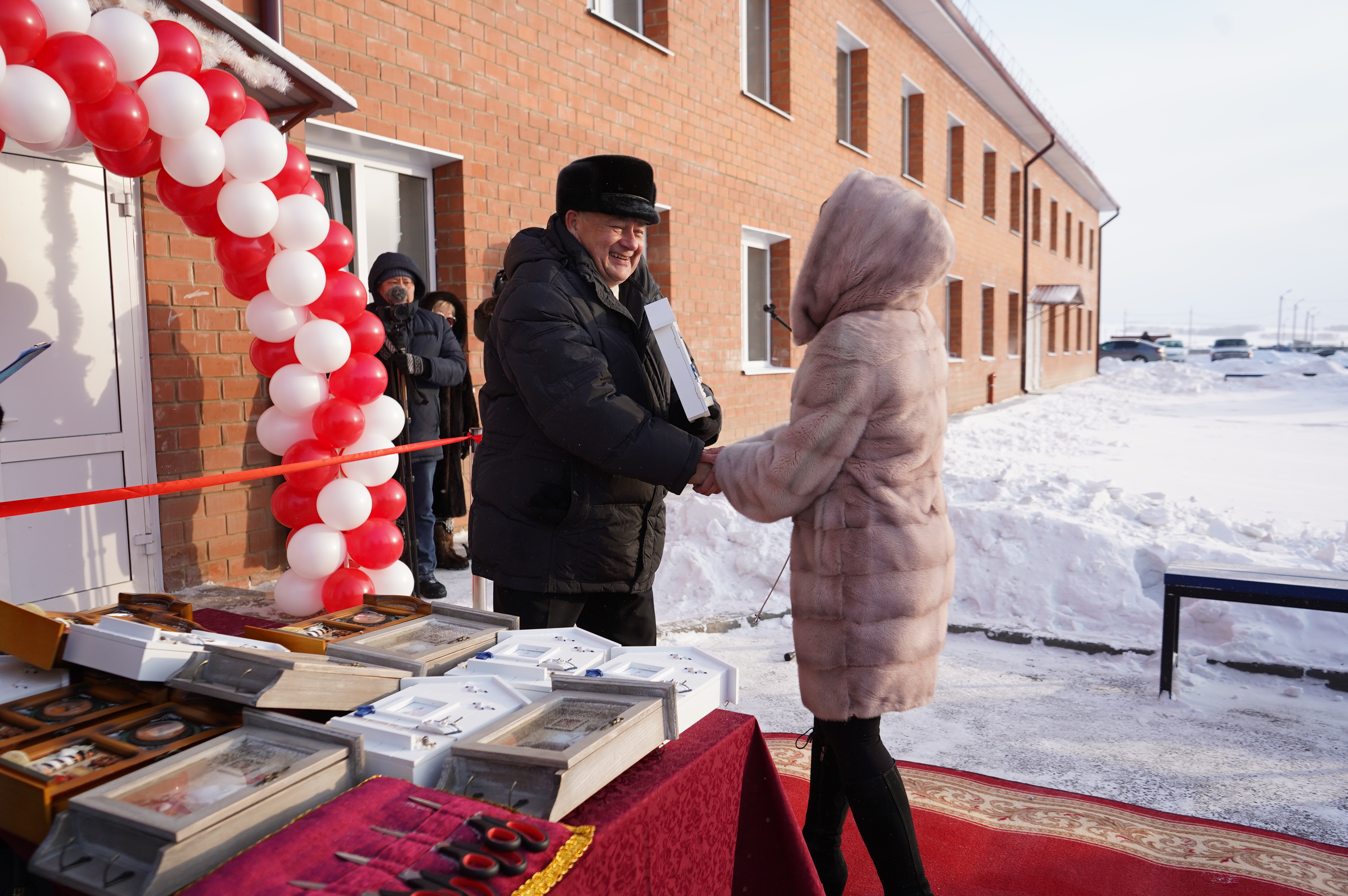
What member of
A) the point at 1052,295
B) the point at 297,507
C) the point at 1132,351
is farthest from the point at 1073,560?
the point at 1132,351

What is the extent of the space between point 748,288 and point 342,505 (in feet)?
26.0

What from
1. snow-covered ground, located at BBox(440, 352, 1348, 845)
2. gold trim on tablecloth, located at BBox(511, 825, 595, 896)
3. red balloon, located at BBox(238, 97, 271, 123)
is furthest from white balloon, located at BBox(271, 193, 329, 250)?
gold trim on tablecloth, located at BBox(511, 825, 595, 896)

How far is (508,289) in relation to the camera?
2.43 meters

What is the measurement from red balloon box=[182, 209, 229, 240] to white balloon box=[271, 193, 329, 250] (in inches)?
7.7

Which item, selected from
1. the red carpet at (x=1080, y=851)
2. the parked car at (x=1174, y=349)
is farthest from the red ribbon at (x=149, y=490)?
the parked car at (x=1174, y=349)

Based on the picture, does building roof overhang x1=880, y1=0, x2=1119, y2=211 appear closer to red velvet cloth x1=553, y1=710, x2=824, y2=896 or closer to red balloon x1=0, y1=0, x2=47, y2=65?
red balloon x1=0, y1=0, x2=47, y2=65

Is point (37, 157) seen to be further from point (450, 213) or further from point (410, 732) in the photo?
point (410, 732)

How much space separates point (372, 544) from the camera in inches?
156

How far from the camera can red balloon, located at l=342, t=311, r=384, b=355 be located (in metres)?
3.97

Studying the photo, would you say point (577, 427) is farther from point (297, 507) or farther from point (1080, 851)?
point (297, 507)

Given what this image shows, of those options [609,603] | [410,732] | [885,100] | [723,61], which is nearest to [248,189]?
[609,603]

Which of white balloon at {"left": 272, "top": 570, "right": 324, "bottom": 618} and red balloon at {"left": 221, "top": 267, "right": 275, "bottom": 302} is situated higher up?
red balloon at {"left": 221, "top": 267, "right": 275, "bottom": 302}

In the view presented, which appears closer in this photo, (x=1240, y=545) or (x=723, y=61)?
(x=1240, y=545)

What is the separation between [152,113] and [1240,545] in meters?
6.56
